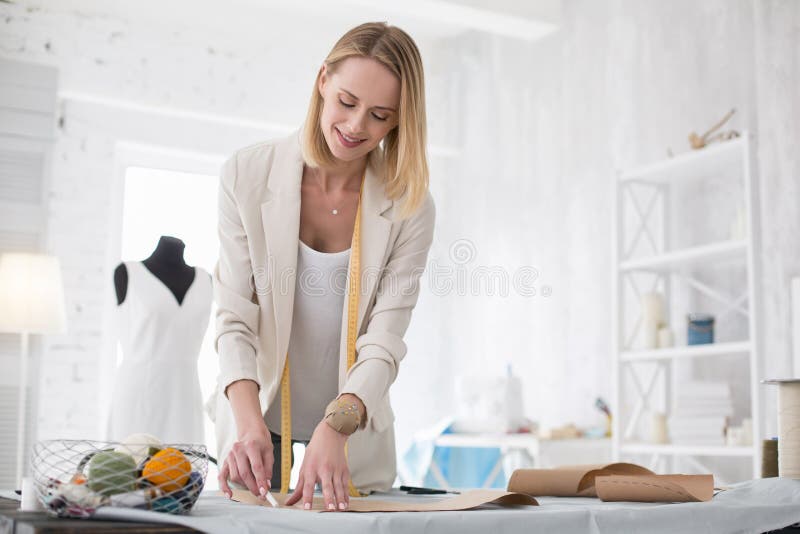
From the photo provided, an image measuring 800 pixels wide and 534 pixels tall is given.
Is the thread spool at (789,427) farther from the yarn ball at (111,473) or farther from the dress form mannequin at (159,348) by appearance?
the dress form mannequin at (159,348)

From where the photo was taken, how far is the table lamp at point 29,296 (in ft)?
14.2

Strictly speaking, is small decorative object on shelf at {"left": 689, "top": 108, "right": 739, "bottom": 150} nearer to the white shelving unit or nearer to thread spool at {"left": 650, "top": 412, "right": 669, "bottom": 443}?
the white shelving unit

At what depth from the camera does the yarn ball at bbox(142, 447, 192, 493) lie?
3.26 ft

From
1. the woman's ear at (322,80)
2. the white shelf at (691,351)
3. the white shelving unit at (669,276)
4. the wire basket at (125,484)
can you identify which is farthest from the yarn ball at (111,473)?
the white shelf at (691,351)

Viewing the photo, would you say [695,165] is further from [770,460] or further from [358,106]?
[358,106]

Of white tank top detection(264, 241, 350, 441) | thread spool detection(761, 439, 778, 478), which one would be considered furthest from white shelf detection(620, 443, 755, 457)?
white tank top detection(264, 241, 350, 441)

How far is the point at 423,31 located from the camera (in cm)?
631

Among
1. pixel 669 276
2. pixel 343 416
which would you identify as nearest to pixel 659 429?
pixel 669 276

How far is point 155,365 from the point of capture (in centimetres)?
337

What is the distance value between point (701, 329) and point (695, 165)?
0.72 metres

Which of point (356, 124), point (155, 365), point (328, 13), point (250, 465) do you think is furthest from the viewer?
point (328, 13)

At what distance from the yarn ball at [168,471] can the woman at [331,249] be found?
0.51 metres

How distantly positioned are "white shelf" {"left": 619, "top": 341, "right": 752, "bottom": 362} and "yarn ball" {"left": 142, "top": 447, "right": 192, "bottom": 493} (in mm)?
2919

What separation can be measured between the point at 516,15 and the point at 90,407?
3351 mm
